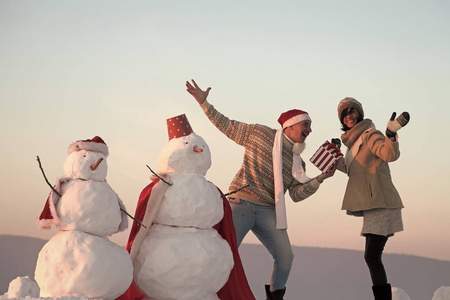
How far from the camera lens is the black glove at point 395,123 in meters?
5.34

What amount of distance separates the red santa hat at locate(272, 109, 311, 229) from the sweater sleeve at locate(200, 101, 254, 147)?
0.85 feet

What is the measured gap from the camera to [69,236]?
172 inches

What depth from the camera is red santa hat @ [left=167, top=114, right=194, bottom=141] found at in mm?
5105

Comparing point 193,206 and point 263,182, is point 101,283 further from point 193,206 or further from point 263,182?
point 263,182

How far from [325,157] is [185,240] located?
1.48 m

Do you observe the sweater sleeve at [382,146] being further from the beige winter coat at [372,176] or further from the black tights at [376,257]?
the black tights at [376,257]

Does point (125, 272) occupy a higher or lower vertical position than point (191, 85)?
lower

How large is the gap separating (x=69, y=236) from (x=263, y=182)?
5.84 ft

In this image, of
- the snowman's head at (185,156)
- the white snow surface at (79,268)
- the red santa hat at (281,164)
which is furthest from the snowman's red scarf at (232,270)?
the white snow surface at (79,268)

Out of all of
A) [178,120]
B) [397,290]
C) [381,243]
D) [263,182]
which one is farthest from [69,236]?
[397,290]

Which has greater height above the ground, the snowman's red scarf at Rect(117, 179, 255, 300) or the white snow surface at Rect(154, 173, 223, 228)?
the white snow surface at Rect(154, 173, 223, 228)

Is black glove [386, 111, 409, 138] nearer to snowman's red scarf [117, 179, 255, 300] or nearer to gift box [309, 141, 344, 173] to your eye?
gift box [309, 141, 344, 173]

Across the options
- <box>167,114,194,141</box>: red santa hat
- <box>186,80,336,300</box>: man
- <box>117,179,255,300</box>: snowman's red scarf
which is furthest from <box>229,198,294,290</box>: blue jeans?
<box>167,114,194,141</box>: red santa hat

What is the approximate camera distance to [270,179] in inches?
217
